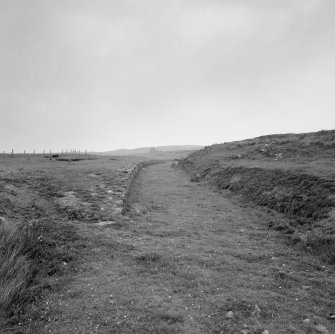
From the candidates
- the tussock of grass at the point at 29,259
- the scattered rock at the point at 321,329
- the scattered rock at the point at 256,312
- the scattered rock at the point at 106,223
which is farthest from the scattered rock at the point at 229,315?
the scattered rock at the point at 106,223

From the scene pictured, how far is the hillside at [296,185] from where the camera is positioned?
482 inches

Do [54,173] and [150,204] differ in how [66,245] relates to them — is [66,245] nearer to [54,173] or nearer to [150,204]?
[150,204]

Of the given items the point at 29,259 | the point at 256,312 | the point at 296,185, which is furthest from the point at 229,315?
the point at 296,185

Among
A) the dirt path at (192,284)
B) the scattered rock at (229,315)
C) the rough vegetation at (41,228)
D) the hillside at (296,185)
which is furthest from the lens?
the hillside at (296,185)

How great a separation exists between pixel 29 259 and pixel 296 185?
1477cm

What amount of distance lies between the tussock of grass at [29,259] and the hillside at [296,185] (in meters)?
9.59

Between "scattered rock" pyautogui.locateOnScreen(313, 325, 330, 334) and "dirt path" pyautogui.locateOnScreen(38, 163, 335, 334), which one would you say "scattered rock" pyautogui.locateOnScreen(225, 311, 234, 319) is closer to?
"dirt path" pyautogui.locateOnScreen(38, 163, 335, 334)

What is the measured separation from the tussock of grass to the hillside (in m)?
9.59

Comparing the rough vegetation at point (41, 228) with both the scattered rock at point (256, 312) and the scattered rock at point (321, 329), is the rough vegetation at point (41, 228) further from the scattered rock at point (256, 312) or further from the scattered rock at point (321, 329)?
the scattered rock at point (321, 329)

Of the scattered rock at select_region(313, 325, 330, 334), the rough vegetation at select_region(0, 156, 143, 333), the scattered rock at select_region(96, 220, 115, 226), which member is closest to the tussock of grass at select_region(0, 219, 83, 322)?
the rough vegetation at select_region(0, 156, 143, 333)

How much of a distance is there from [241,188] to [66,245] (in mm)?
14362

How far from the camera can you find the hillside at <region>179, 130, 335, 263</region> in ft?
40.2

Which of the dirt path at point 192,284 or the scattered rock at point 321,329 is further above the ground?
the dirt path at point 192,284

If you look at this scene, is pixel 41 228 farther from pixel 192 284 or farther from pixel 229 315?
pixel 229 315
